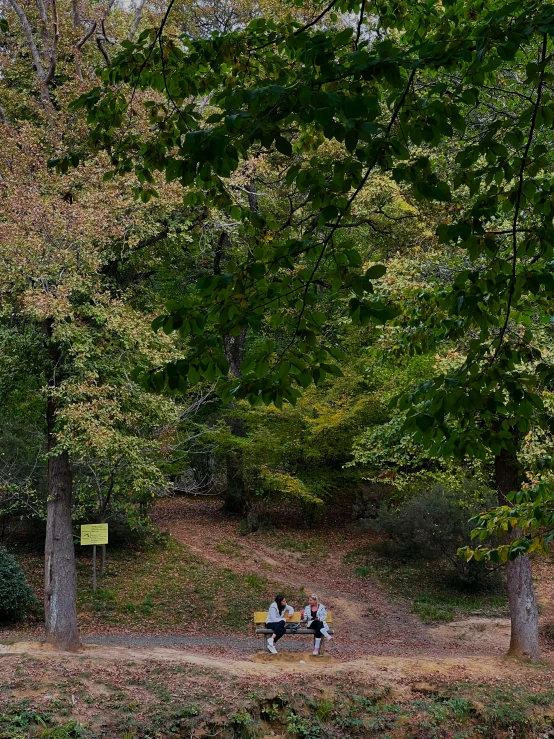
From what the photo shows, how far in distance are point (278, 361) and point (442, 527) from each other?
15.8 m

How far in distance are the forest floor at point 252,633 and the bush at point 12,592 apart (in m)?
0.42

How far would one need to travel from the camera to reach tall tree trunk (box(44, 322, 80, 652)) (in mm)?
11312

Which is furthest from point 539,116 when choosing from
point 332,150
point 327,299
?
point 327,299

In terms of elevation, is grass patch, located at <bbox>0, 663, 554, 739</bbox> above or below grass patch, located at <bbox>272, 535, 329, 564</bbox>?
below

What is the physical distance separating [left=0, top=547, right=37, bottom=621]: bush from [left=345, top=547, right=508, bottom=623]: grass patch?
868 cm

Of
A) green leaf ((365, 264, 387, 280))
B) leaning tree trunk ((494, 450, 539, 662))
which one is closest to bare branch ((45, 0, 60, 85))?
leaning tree trunk ((494, 450, 539, 662))

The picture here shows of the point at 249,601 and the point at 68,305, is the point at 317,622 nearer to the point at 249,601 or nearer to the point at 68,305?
the point at 249,601

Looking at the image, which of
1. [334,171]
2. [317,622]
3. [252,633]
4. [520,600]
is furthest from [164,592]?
[334,171]

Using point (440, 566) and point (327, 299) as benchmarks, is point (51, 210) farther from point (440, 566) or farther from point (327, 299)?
point (440, 566)

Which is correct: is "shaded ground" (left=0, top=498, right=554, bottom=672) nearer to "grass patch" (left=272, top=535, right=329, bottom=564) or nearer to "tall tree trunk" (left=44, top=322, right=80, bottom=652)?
"grass patch" (left=272, top=535, right=329, bottom=564)

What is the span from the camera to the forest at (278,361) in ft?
8.69

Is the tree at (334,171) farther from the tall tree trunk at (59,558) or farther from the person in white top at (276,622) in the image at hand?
the person in white top at (276,622)

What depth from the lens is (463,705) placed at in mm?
9383

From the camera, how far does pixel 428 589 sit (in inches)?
675
